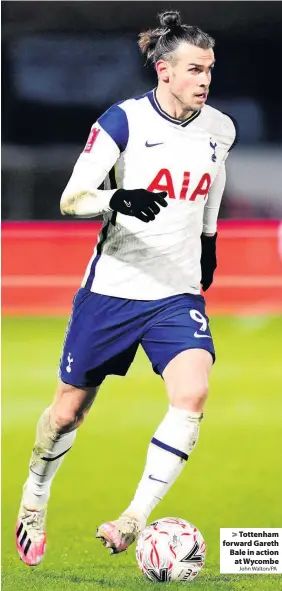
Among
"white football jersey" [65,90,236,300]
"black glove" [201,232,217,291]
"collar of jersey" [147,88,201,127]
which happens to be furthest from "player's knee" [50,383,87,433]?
"collar of jersey" [147,88,201,127]

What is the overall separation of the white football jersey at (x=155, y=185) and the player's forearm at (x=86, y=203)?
0.49 feet

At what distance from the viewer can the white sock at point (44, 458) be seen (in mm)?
4332

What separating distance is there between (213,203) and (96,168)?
53cm

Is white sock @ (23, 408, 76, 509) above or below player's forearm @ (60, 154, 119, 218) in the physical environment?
below

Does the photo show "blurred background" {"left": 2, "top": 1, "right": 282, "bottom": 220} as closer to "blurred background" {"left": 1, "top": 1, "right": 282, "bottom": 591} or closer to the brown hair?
"blurred background" {"left": 1, "top": 1, "right": 282, "bottom": 591}

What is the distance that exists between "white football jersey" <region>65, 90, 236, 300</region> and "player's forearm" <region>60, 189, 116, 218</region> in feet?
0.49

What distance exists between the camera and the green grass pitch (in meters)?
4.40

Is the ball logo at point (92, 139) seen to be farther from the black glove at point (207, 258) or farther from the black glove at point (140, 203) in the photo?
the black glove at point (207, 258)

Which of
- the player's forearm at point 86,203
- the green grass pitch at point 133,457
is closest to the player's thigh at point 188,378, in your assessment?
the player's forearm at point 86,203

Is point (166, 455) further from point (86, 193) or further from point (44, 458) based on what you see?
point (86, 193)

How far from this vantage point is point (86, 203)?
3809 millimetres

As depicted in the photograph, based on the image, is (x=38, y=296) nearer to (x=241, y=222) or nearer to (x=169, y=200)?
(x=241, y=222)

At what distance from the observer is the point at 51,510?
205 inches

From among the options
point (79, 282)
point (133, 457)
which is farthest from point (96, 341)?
point (79, 282)
